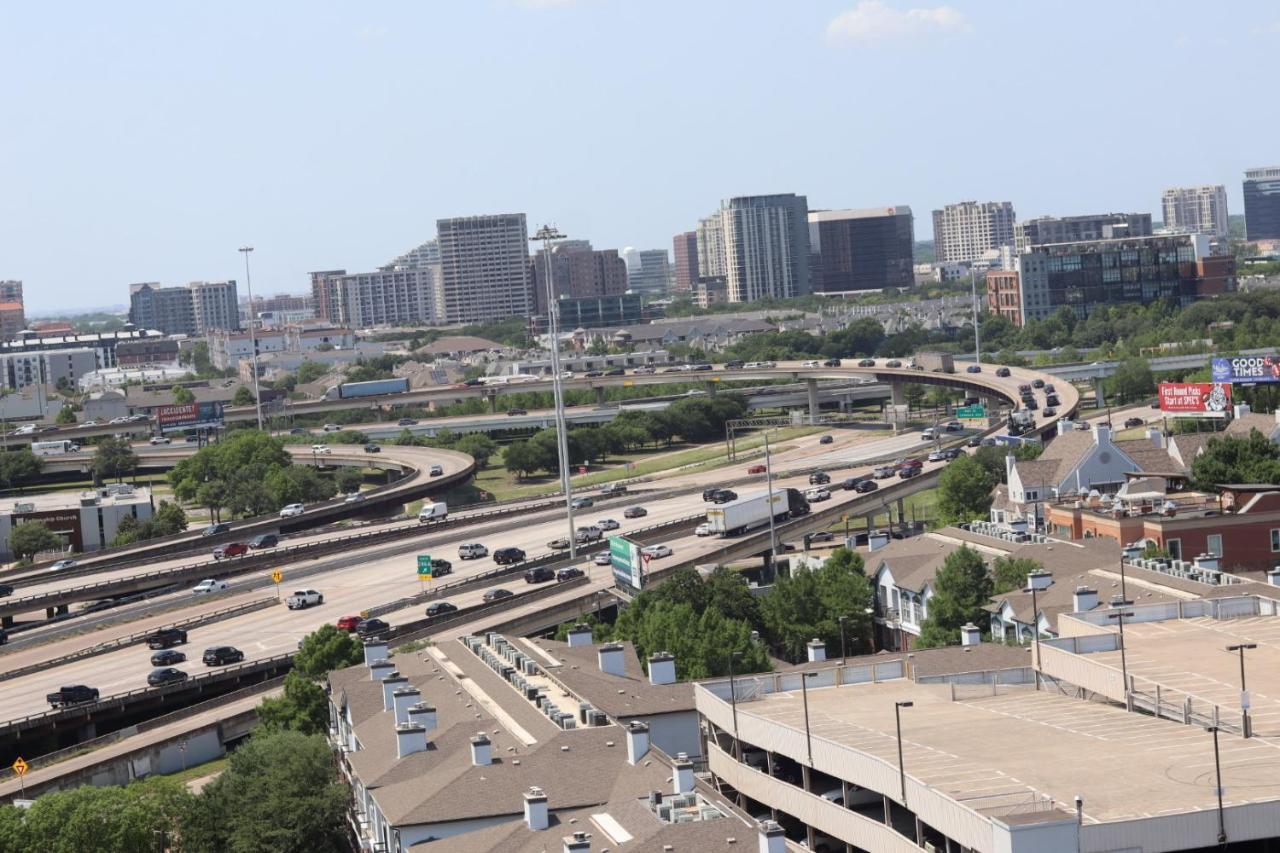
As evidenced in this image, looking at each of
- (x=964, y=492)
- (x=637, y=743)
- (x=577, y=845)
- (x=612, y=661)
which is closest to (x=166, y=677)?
(x=612, y=661)

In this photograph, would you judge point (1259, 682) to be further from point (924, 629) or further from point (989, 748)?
point (924, 629)

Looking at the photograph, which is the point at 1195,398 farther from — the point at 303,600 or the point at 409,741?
the point at 409,741

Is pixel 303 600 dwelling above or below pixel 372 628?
below

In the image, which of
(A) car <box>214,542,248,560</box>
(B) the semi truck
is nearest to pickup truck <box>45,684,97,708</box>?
(B) the semi truck

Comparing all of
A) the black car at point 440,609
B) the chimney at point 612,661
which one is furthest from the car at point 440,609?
the chimney at point 612,661

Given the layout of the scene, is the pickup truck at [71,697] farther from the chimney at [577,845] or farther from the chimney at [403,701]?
the chimney at [577,845]

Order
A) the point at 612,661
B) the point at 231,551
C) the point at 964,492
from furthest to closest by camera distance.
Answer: the point at 231,551 → the point at 964,492 → the point at 612,661
